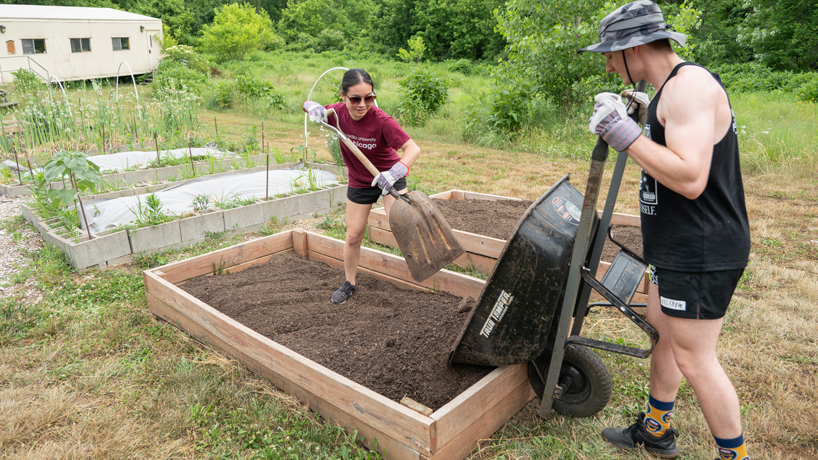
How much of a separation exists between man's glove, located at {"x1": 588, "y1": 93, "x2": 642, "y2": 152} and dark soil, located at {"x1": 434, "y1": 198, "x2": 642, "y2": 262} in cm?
251

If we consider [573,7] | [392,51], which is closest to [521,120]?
[573,7]

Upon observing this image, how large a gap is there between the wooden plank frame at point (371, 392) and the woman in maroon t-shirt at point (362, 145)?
60cm

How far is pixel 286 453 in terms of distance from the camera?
2.23 m

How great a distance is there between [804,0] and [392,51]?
2611cm

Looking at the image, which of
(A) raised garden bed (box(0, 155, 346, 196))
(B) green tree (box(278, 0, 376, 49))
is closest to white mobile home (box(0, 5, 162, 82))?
(A) raised garden bed (box(0, 155, 346, 196))

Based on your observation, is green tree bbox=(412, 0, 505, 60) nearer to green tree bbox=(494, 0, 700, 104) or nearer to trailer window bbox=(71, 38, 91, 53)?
trailer window bbox=(71, 38, 91, 53)

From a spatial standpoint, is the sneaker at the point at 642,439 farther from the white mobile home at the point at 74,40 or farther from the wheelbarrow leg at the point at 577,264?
the white mobile home at the point at 74,40

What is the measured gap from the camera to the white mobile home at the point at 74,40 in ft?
51.6

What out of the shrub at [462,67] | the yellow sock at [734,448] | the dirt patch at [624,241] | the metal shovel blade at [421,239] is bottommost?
the dirt patch at [624,241]

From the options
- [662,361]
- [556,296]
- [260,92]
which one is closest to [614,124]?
[556,296]

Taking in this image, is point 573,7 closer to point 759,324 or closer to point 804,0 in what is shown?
point 759,324

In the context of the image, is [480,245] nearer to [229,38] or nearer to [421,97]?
[421,97]

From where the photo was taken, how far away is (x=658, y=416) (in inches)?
83.5

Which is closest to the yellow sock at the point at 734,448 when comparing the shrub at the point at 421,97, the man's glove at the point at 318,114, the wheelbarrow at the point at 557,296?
the wheelbarrow at the point at 557,296
